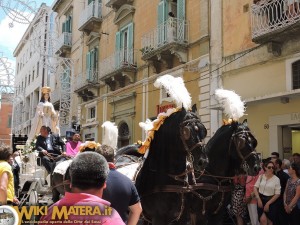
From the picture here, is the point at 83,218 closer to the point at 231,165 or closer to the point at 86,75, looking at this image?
the point at 231,165

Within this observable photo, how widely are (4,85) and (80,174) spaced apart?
1238 cm

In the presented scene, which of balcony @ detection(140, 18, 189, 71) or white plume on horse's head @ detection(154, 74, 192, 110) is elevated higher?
balcony @ detection(140, 18, 189, 71)

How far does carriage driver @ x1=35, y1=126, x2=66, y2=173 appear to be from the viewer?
8.12m

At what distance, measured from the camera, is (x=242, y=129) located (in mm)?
6383

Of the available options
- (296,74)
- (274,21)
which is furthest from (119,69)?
(296,74)

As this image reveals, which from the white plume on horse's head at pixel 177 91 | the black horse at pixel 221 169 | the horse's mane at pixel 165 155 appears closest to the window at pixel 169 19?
the black horse at pixel 221 169

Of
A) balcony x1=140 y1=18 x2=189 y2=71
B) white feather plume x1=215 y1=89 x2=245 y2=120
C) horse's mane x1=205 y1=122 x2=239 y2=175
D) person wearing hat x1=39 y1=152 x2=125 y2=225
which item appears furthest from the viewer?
balcony x1=140 y1=18 x2=189 y2=71

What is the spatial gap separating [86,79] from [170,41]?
8776 millimetres

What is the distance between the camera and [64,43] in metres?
27.3

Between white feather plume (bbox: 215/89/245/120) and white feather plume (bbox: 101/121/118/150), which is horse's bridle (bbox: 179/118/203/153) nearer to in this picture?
white feather plume (bbox: 215/89/245/120)

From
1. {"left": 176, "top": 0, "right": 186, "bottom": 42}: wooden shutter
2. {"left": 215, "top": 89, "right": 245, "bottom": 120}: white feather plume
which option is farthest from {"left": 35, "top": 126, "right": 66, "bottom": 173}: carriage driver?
{"left": 176, "top": 0, "right": 186, "bottom": 42}: wooden shutter

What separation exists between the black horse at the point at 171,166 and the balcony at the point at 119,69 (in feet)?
43.0

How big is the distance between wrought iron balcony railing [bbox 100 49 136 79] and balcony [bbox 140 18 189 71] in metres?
2.38

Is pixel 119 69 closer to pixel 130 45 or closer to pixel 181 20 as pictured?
pixel 130 45
